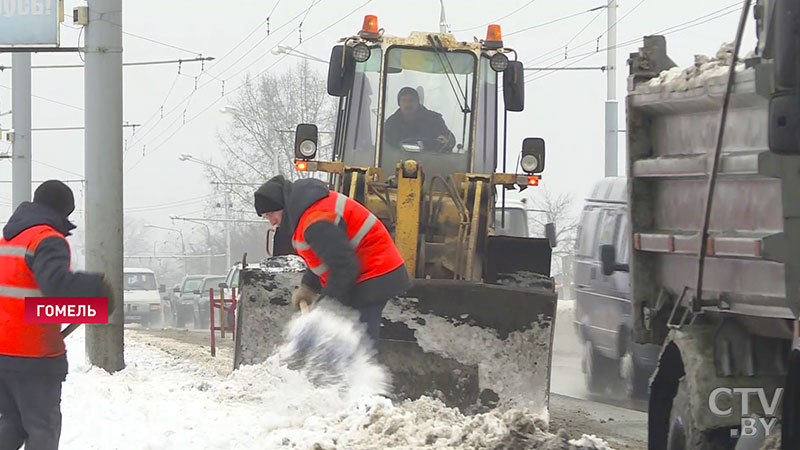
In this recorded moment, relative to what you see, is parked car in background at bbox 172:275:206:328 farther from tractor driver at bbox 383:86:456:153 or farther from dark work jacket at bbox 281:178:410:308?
dark work jacket at bbox 281:178:410:308

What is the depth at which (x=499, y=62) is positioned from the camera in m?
11.6

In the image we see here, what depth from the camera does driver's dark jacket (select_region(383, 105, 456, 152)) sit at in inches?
455

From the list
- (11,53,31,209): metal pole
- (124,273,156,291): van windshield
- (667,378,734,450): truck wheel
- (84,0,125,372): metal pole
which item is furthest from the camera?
(124,273,156,291): van windshield

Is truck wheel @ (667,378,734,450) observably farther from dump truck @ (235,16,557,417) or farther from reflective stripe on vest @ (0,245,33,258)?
dump truck @ (235,16,557,417)

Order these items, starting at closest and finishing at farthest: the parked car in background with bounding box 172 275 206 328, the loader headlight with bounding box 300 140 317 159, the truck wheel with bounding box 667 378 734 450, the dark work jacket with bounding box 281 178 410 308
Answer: the truck wheel with bounding box 667 378 734 450
the dark work jacket with bounding box 281 178 410 308
the loader headlight with bounding box 300 140 317 159
the parked car in background with bounding box 172 275 206 328

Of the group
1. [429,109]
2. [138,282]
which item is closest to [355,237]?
[429,109]

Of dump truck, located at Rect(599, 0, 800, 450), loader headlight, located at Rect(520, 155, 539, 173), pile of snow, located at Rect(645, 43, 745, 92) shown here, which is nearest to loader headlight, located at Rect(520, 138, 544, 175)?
loader headlight, located at Rect(520, 155, 539, 173)

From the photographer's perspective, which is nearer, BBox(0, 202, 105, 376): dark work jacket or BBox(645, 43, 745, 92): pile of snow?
BBox(645, 43, 745, 92): pile of snow

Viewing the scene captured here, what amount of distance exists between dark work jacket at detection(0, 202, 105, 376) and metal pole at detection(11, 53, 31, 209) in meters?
18.3

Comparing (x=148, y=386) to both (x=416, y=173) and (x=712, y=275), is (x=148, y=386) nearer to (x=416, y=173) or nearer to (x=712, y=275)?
(x=416, y=173)

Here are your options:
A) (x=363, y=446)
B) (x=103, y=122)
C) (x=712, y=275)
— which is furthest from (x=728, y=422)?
(x=103, y=122)

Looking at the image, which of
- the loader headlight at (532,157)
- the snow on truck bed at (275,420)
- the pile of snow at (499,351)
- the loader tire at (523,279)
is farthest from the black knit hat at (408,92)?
the snow on truck bed at (275,420)

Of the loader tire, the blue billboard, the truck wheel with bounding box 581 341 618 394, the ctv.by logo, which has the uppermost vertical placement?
the blue billboard

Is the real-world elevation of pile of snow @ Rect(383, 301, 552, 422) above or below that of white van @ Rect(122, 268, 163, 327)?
above
